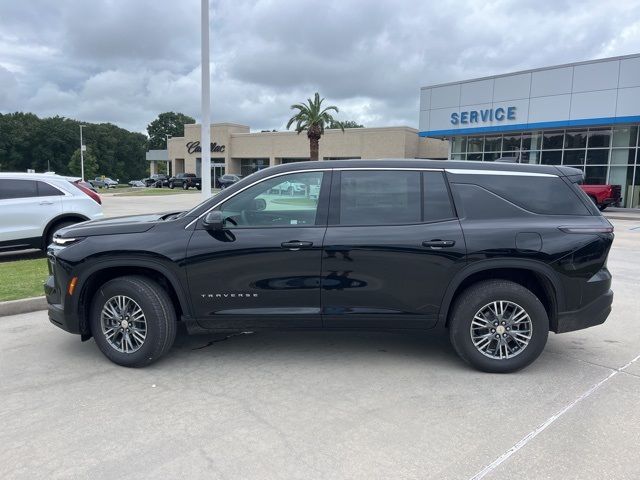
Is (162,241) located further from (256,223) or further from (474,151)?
(474,151)

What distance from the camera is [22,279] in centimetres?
733

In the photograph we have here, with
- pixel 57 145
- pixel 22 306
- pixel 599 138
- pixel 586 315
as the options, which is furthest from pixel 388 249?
pixel 57 145

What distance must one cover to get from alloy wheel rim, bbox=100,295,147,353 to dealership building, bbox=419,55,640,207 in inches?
1098

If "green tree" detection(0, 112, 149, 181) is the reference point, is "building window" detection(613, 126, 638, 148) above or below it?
below

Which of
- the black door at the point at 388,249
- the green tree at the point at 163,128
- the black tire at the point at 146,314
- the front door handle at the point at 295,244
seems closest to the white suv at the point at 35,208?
the black tire at the point at 146,314

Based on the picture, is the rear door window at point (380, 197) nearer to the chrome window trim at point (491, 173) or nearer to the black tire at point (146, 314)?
the chrome window trim at point (491, 173)

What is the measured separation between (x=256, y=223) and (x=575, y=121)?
2824 centimetres

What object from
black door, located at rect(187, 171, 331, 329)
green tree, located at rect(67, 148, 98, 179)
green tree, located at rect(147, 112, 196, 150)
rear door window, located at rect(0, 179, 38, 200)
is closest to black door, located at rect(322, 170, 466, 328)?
black door, located at rect(187, 171, 331, 329)

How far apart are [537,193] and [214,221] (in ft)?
9.15

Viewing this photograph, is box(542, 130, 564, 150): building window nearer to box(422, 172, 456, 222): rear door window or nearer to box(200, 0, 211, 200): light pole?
box(200, 0, 211, 200): light pole

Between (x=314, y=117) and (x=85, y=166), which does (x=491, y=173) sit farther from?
(x=85, y=166)

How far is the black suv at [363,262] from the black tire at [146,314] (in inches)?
0.4

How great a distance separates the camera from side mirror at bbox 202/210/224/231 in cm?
414

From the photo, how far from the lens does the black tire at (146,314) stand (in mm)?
4258
